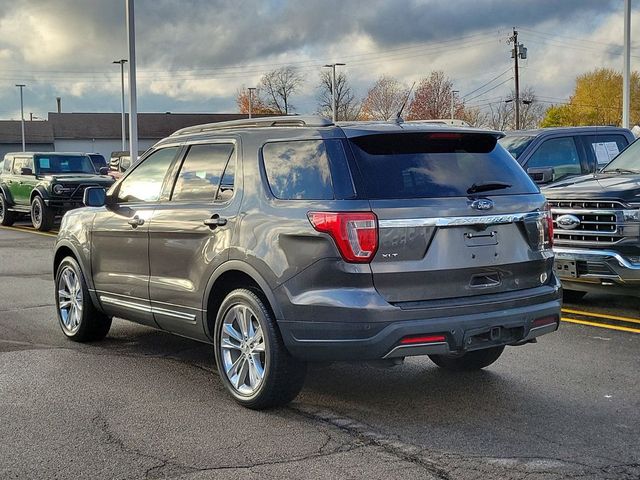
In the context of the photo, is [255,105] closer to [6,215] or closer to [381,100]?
[381,100]

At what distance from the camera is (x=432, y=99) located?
7612cm

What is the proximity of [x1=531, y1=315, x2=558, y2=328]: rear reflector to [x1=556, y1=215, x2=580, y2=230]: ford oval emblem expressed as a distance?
10.6 feet

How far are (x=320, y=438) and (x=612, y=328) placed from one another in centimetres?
409

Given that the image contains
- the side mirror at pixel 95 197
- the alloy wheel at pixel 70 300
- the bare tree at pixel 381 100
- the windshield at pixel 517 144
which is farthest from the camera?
the bare tree at pixel 381 100

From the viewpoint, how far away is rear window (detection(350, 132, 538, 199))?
4.85 metres

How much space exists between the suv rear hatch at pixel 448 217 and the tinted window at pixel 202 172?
1.15 m

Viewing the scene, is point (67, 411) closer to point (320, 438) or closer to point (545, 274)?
point (320, 438)

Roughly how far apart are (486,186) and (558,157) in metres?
6.33

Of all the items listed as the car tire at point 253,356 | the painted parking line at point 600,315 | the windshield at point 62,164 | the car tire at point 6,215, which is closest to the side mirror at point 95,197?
the car tire at point 253,356

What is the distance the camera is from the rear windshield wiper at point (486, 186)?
5.07m

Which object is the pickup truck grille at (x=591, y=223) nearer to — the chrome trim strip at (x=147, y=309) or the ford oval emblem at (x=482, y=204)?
the ford oval emblem at (x=482, y=204)

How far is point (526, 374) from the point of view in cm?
Answer: 601

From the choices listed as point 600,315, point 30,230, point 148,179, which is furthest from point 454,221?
point 30,230

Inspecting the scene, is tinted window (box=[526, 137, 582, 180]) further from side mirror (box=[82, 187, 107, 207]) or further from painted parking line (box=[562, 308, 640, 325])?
side mirror (box=[82, 187, 107, 207])
